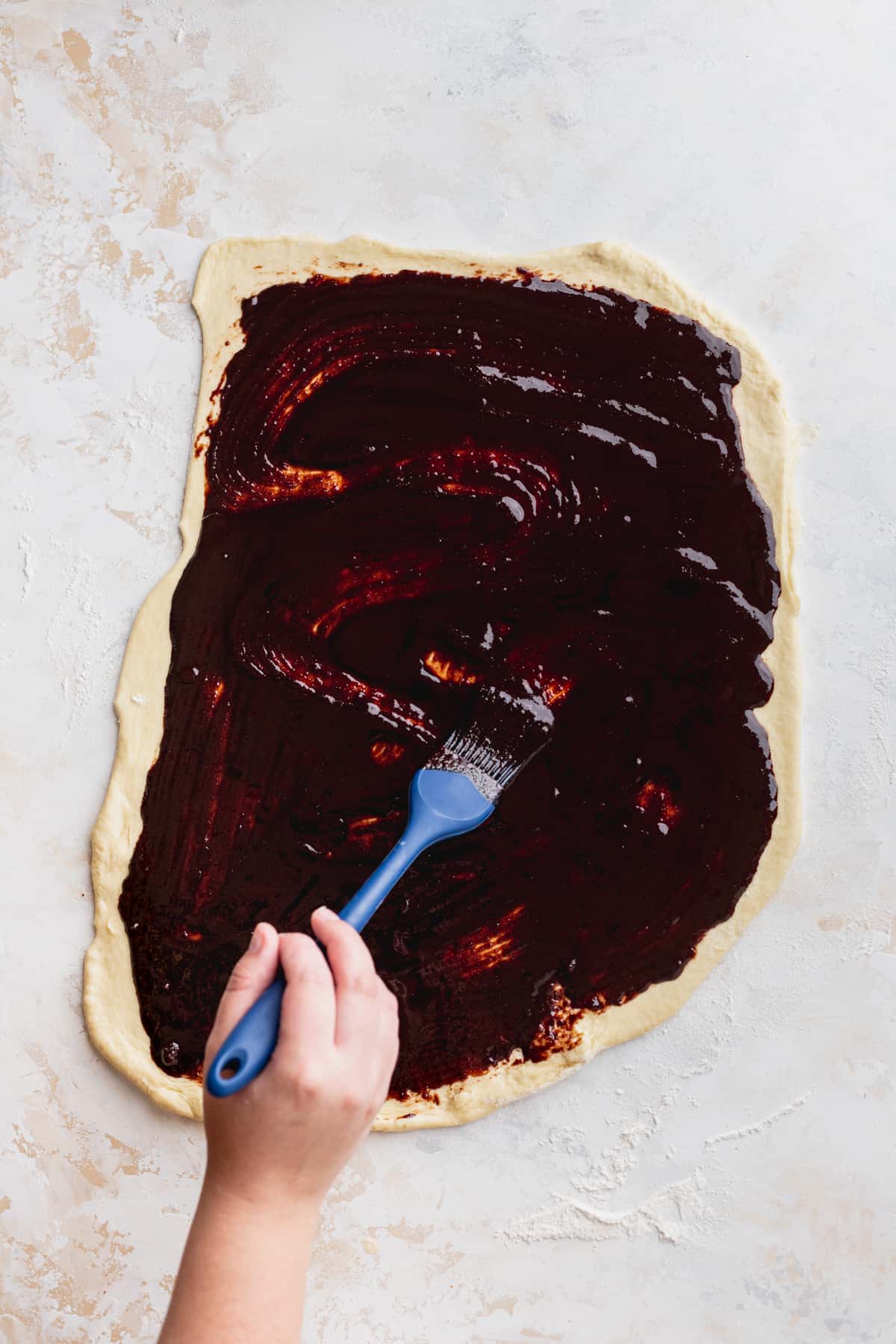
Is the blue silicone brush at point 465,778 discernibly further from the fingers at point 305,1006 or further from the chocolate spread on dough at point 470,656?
the fingers at point 305,1006

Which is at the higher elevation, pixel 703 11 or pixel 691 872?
pixel 703 11

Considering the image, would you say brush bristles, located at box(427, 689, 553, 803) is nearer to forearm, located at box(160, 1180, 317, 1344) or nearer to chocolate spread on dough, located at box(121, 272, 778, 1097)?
chocolate spread on dough, located at box(121, 272, 778, 1097)

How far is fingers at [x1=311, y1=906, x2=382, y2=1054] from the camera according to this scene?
109 centimetres

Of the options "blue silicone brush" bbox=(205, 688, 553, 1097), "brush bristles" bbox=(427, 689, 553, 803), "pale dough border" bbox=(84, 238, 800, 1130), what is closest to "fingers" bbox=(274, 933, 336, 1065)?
"blue silicone brush" bbox=(205, 688, 553, 1097)

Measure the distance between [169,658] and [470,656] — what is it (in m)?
0.59

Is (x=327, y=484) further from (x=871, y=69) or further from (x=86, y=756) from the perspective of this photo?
(x=871, y=69)

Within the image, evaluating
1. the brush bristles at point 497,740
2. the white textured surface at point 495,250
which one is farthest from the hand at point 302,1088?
the white textured surface at point 495,250

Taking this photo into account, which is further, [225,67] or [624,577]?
[225,67]

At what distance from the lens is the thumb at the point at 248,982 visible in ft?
3.65

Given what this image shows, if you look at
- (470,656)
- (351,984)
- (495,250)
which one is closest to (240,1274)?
(351,984)

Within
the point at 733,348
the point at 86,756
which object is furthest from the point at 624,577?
the point at 86,756

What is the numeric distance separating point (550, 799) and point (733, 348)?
97cm

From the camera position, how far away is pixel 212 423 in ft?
6.12

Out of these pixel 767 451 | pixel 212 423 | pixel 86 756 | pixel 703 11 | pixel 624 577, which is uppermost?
pixel 703 11
